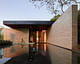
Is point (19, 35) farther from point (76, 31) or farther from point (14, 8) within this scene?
point (76, 31)

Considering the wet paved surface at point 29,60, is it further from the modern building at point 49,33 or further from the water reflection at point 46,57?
the modern building at point 49,33

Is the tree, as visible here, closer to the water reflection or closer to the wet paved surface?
the water reflection

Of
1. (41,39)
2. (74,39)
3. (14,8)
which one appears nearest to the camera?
(74,39)

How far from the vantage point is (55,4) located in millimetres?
15461

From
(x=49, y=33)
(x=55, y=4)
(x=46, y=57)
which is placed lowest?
(x=46, y=57)

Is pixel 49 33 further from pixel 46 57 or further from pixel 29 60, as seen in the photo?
pixel 29 60


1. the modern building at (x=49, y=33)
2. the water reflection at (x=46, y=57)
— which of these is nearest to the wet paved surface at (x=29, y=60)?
the water reflection at (x=46, y=57)

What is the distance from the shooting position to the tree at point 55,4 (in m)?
13.8

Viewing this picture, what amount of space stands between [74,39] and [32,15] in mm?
14388

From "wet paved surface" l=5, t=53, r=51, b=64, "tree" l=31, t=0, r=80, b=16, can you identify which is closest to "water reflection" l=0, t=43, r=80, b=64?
"wet paved surface" l=5, t=53, r=51, b=64

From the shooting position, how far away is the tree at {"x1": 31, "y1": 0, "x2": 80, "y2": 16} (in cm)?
1380

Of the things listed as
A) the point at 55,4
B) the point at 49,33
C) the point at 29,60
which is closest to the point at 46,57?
the point at 29,60

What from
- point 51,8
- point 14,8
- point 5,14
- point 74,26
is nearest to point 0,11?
point 5,14

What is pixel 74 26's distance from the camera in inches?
245
